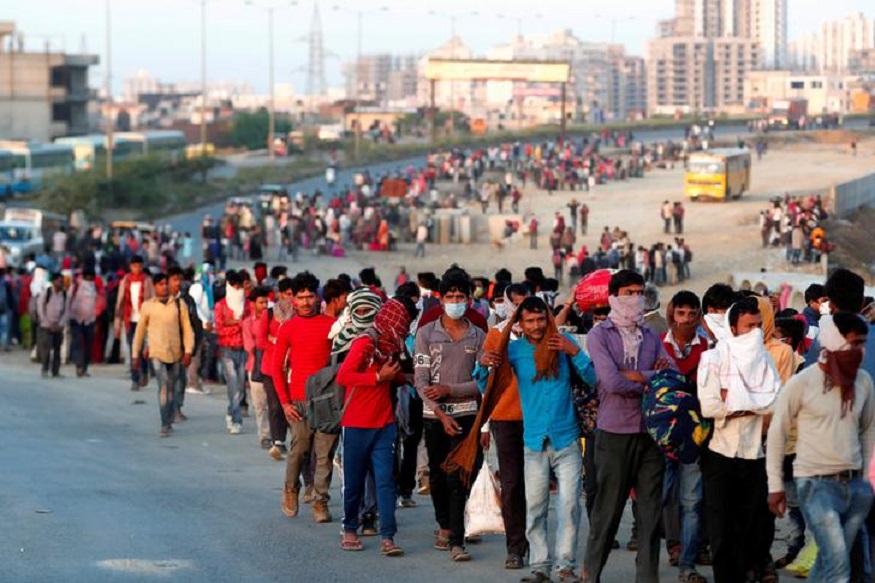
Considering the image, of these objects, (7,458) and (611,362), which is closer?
(611,362)

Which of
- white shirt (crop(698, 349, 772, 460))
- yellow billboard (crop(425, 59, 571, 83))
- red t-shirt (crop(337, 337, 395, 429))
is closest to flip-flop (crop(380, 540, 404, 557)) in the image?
red t-shirt (crop(337, 337, 395, 429))

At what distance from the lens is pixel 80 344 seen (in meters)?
21.1

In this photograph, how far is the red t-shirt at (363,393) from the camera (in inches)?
393

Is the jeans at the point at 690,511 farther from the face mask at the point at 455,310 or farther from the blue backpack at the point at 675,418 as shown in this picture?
the face mask at the point at 455,310

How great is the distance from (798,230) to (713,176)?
864 inches

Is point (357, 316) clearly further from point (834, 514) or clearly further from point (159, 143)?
point (159, 143)

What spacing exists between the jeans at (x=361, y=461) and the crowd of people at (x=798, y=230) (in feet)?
111

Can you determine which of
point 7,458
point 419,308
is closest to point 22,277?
point 7,458

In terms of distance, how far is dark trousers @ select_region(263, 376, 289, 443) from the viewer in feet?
43.7

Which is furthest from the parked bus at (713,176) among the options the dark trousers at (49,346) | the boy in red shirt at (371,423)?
the boy in red shirt at (371,423)

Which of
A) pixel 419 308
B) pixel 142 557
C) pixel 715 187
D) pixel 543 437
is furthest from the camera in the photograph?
pixel 715 187

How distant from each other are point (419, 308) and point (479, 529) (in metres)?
3.10

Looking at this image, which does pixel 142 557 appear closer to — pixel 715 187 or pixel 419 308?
pixel 419 308

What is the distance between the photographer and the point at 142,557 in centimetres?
962
